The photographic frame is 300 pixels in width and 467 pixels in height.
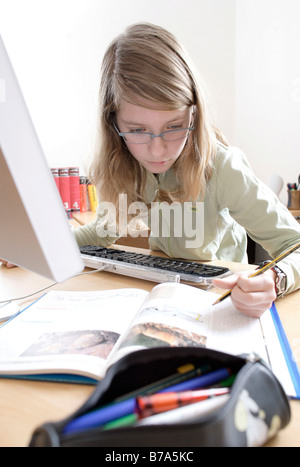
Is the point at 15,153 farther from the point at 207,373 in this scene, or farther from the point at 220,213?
the point at 220,213

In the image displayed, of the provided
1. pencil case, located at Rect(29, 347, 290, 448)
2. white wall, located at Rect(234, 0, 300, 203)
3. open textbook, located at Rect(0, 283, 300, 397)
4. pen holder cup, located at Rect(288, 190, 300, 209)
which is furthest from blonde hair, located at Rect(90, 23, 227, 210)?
→ white wall, located at Rect(234, 0, 300, 203)

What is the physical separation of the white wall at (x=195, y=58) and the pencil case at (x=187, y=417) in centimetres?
158

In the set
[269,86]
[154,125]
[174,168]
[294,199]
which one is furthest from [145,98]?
[269,86]

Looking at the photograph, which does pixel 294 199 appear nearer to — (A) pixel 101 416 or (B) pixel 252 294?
(B) pixel 252 294

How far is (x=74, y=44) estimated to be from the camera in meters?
2.02

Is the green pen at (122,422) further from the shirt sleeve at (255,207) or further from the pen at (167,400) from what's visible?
the shirt sleeve at (255,207)

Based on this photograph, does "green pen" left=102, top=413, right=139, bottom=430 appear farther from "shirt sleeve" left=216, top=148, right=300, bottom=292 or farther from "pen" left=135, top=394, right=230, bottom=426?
"shirt sleeve" left=216, top=148, right=300, bottom=292

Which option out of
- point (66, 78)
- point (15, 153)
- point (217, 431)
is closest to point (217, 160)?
point (15, 153)

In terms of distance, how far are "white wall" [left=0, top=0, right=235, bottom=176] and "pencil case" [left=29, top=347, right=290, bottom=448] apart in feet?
5.19

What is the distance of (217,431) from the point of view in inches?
10.0

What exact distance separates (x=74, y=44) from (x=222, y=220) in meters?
1.46

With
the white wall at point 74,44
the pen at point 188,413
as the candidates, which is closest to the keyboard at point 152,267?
the pen at point 188,413

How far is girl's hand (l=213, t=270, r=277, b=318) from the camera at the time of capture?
0.53 metres

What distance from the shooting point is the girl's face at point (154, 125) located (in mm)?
829
